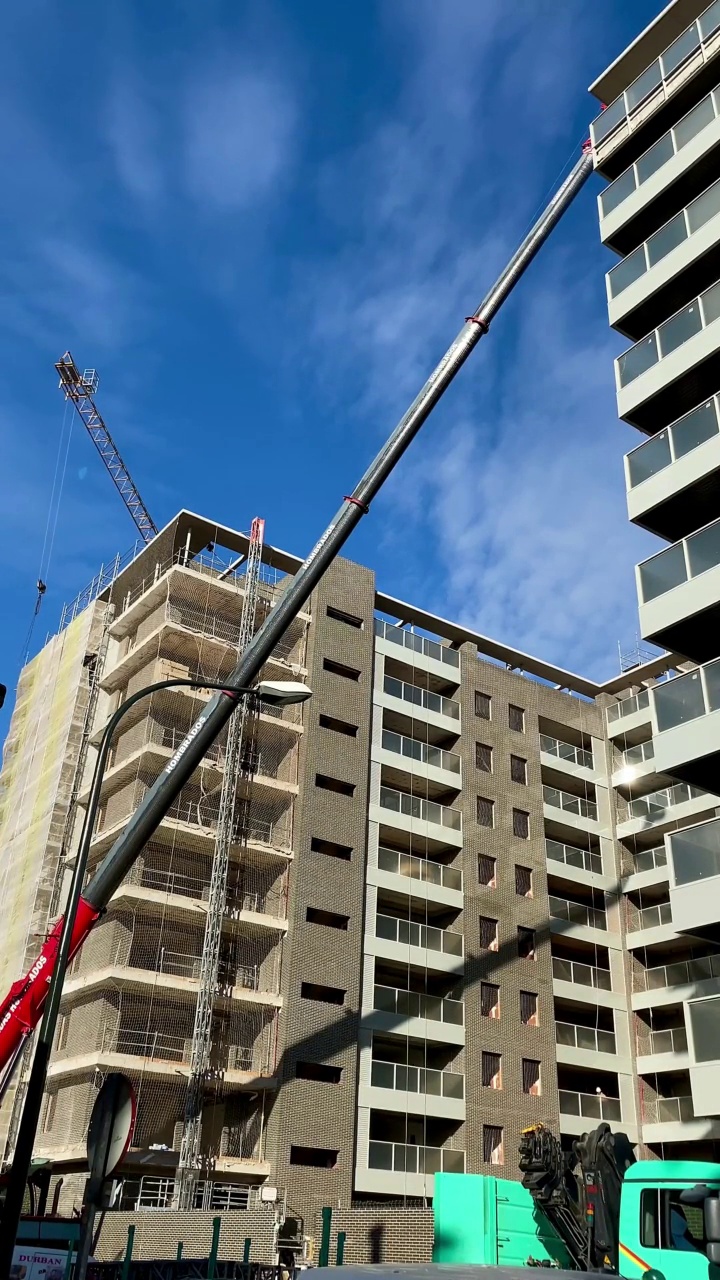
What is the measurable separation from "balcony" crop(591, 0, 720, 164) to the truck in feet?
81.8

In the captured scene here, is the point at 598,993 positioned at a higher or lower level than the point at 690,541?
lower

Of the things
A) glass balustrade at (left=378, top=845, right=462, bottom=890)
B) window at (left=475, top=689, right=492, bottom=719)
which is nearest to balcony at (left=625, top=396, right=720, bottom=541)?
glass balustrade at (left=378, top=845, right=462, bottom=890)

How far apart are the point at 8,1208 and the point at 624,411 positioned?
22.5 meters

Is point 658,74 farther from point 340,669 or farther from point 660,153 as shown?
point 340,669

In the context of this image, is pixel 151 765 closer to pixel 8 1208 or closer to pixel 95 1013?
pixel 95 1013

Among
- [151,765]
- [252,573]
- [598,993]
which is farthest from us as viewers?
[598,993]

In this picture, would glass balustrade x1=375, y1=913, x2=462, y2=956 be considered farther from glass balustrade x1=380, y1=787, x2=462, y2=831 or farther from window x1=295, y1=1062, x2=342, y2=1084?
window x1=295, y1=1062, x2=342, y2=1084

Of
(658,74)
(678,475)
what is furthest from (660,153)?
(678,475)

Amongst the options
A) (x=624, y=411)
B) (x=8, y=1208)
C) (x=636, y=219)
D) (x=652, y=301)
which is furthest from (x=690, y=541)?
(x=8, y=1208)

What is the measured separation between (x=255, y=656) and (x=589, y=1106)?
90.8 feet

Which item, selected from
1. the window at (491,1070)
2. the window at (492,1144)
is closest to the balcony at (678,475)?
the window at (491,1070)

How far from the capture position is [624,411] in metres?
27.8

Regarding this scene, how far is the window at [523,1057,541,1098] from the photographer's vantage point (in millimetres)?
43031

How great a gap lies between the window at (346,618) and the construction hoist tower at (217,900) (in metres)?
3.75
